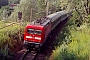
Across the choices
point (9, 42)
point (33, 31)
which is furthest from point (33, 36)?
point (9, 42)

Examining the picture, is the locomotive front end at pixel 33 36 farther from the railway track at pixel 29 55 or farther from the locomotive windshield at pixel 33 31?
the railway track at pixel 29 55

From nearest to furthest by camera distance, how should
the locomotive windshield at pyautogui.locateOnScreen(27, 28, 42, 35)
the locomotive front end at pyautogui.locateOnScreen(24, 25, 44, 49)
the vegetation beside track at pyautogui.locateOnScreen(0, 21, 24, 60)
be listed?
1. the vegetation beside track at pyautogui.locateOnScreen(0, 21, 24, 60)
2. the locomotive front end at pyautogui.locateOnScreen(24, 25, 44, 49)
3. the locomotive windshield at pyautogui.locateOnScreen(27, 28, 42, 35)

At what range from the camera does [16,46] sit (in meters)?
17.2

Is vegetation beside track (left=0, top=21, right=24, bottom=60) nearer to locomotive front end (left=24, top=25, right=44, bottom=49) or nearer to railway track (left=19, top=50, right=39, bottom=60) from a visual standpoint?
railway track (left=19, top=50, right=39, bottom=60)

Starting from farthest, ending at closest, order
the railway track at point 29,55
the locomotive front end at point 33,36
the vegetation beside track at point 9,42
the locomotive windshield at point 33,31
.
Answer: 1. the locomotive windshield at point 33,31
2. the locomotive front end at point 33,36
3. the railway track at point 29,55
4. the vegetation beside track at point 9,42

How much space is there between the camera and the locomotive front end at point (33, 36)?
53.8 ft

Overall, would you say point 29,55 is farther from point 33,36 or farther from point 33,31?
point 33,31

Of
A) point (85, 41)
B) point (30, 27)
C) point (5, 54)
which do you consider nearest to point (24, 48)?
point (30, 27)

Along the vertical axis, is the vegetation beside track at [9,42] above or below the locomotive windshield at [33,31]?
below

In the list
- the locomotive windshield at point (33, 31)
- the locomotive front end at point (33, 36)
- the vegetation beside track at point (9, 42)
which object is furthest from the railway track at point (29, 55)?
the locomotive windshield at point (33, 31)

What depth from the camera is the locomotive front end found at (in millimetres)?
16406

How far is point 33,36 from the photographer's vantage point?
651 inches

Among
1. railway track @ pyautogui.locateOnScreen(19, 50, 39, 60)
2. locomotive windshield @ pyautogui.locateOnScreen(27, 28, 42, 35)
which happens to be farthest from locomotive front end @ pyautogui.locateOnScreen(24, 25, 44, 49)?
railway track @ pyautogui.locateOnScreen(19, 50, 39, 60)

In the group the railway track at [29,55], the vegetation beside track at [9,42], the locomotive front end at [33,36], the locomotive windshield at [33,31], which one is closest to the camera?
the vegetation beside track at [9,42]
